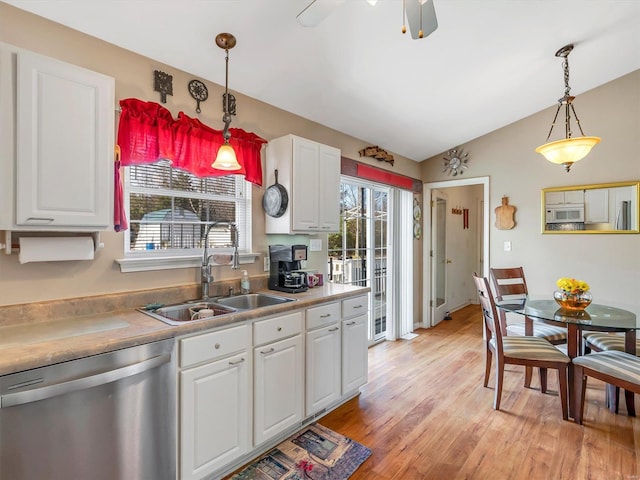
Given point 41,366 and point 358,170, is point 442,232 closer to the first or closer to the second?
point 358,170

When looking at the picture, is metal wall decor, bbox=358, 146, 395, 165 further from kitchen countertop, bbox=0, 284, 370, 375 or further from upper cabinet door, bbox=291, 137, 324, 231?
kitchen countertop, bbox=0, 284, 370, 375

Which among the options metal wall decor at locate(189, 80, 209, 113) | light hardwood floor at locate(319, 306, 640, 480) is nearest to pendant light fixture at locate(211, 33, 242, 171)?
metal wall decor at locate(189, 80, 209, 113)

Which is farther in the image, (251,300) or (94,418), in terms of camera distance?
(251,300)

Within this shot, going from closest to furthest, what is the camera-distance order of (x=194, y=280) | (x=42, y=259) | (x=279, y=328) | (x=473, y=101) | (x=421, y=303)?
(x=42, y=259), (x=279, y=328), (x=194, y=280), (x=473, y=101), (x=421, y=303)

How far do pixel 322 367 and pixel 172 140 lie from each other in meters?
1.85

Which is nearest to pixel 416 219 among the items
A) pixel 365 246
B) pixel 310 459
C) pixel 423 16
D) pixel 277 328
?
pixel 365 246

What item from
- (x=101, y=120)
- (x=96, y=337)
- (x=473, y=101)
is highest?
(x=473, y=101)

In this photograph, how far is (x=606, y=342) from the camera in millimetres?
2676

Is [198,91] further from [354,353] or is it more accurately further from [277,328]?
[354,353]

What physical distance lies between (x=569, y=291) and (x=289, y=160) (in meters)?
2.44

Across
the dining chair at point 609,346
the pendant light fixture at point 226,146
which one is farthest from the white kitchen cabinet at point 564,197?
the pendant light fixture at point 226,146

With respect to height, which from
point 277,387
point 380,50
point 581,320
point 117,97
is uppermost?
point 380,50

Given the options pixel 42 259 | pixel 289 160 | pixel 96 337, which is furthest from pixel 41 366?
pixel 289 160

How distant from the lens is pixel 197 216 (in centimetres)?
238
